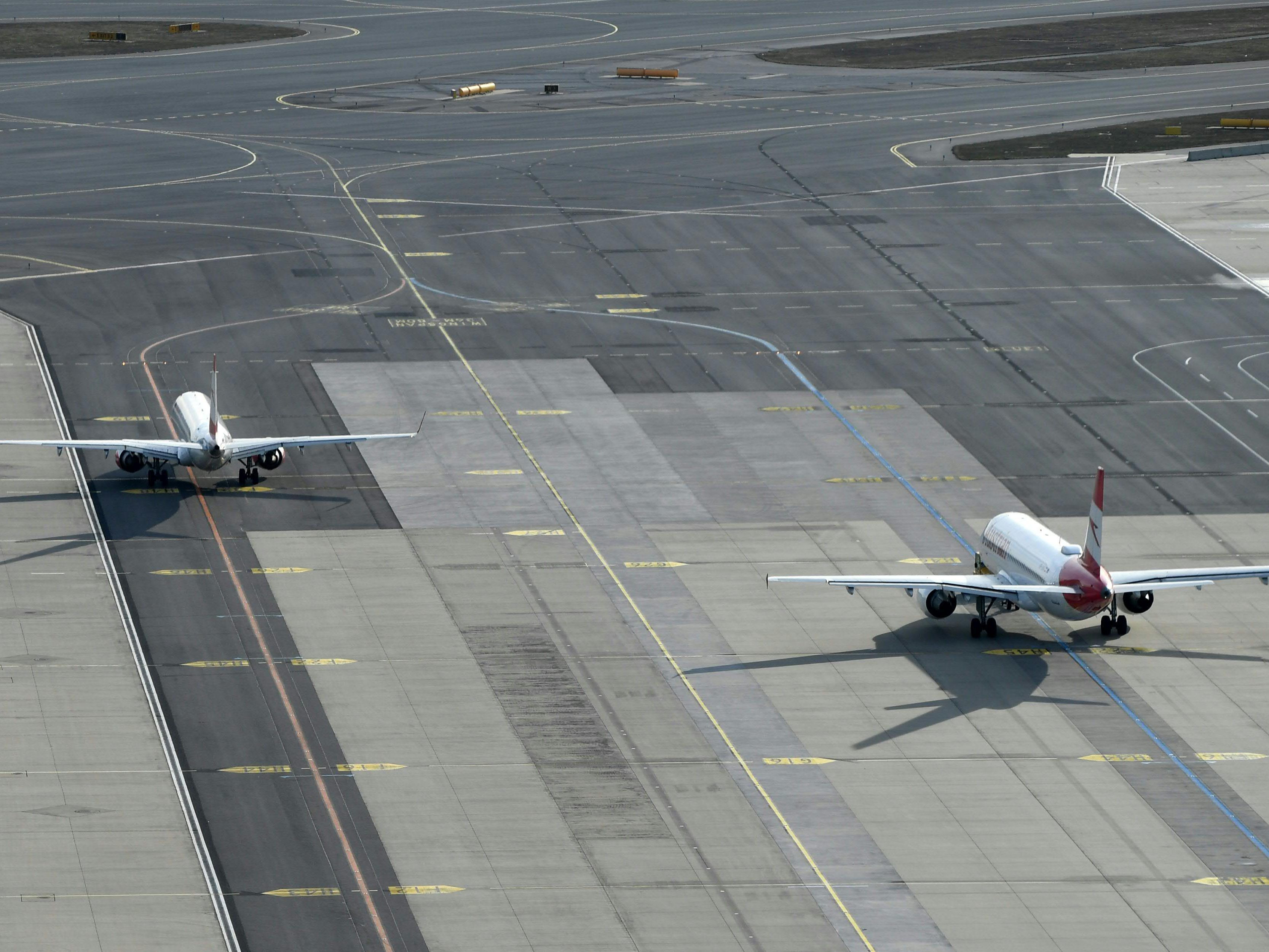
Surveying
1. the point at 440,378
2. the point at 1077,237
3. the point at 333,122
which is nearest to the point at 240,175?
the point at 333,122

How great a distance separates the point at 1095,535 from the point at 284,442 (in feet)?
131

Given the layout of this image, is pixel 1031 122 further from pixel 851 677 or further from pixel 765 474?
pixel 851 677

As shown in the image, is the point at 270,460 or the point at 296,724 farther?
the point at 270,460

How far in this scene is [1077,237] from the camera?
146 meters

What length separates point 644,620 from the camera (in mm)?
85938

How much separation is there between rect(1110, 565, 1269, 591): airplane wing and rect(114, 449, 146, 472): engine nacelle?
46.1 m

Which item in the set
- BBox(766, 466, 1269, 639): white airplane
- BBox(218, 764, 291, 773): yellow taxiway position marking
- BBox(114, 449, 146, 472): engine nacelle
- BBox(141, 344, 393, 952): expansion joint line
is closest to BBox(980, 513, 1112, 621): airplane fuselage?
BBox(766, 466, 1269, 639): white airplane

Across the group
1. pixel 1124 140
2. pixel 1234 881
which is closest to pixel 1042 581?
pixel 1234 881

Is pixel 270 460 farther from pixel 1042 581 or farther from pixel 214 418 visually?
pixel 1042 581

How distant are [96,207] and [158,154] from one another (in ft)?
58.5

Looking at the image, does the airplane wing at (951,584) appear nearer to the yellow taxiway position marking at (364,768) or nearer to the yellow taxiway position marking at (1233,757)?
the yellow taxiway position marking at (1233,757)

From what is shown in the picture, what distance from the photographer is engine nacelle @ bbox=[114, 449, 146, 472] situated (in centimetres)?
9919

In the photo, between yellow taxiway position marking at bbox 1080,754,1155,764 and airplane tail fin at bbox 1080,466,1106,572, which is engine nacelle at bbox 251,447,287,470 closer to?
airplane tail fin at bbox 1080,466,1106,572

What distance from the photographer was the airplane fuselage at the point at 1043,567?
79.6 metres
